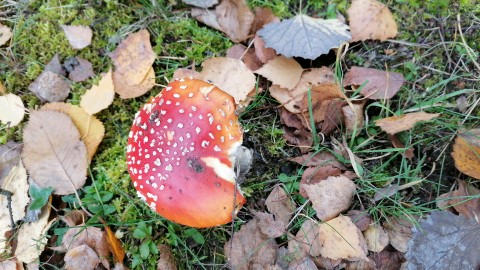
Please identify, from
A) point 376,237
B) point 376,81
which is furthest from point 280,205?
point 376,81

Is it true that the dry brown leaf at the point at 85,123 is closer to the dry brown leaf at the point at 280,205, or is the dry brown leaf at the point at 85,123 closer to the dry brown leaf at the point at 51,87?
the dry brown leaf at the point at 51,87

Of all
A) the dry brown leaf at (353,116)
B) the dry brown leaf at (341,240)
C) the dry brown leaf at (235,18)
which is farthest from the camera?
the dry brown leaf at (235,18)

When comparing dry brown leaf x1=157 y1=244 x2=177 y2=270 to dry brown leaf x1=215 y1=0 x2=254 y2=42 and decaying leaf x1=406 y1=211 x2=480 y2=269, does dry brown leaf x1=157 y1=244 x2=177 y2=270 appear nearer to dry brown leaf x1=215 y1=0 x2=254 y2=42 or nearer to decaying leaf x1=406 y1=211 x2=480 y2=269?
decaying leaf x1=406 y1=211 x2=480 y2=269

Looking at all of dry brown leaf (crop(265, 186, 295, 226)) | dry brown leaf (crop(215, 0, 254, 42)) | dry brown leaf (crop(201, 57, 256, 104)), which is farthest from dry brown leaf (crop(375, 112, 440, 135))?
dry brown leaf (crop(215, 0, 254, 42))

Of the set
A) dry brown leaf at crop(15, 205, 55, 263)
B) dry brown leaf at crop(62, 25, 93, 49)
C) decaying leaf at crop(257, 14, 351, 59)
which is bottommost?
dry brown leaf at crop(15, 205, 55, 263)

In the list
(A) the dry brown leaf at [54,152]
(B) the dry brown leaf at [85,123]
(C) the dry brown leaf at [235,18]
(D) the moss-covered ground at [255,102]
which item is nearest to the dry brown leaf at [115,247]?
(D) the moss-covered ground at [255,102]

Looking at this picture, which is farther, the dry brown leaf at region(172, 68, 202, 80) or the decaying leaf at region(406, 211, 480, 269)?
the dry brown leaf at region(172, 68, 202, 80)

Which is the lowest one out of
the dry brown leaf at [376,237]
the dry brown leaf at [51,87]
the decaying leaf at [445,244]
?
the dry brown leaf at [376,237]
